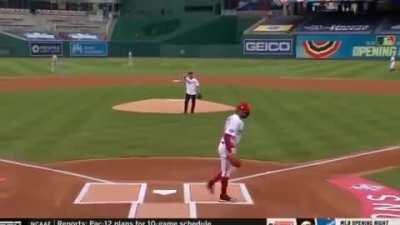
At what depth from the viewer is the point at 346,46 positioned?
62750 millimetres

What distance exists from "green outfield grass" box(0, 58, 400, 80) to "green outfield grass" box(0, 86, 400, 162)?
15092 millimetres

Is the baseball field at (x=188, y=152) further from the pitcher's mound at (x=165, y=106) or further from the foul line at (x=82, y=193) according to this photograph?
the pitcher's mound at (x=165, y=106)

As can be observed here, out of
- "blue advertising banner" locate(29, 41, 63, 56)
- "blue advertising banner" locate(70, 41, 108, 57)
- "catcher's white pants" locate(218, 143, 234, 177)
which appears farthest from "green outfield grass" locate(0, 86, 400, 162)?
"blue advertising banner" locate(70, 41, 108, 57)

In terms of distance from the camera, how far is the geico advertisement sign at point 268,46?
6590 cm

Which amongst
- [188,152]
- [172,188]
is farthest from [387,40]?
[172,188]

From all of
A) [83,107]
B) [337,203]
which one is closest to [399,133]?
[337,203]

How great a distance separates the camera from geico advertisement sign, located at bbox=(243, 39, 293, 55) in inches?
2594

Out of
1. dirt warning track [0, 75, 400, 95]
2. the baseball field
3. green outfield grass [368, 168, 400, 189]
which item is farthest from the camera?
dirt warning track [0, 75, 400, 95]

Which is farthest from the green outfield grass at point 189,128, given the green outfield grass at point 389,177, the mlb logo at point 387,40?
the mlb logo at point 387,40

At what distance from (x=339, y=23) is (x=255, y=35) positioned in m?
9.13

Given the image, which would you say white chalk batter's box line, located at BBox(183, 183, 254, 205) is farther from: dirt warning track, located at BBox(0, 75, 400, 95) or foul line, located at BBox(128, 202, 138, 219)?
dirt warning track, located at BBox(0, 75, 400, 95)

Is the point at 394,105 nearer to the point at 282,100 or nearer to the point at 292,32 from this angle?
the point at 282,100

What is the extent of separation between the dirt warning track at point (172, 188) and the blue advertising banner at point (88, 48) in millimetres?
56779

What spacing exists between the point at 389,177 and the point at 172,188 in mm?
5325
